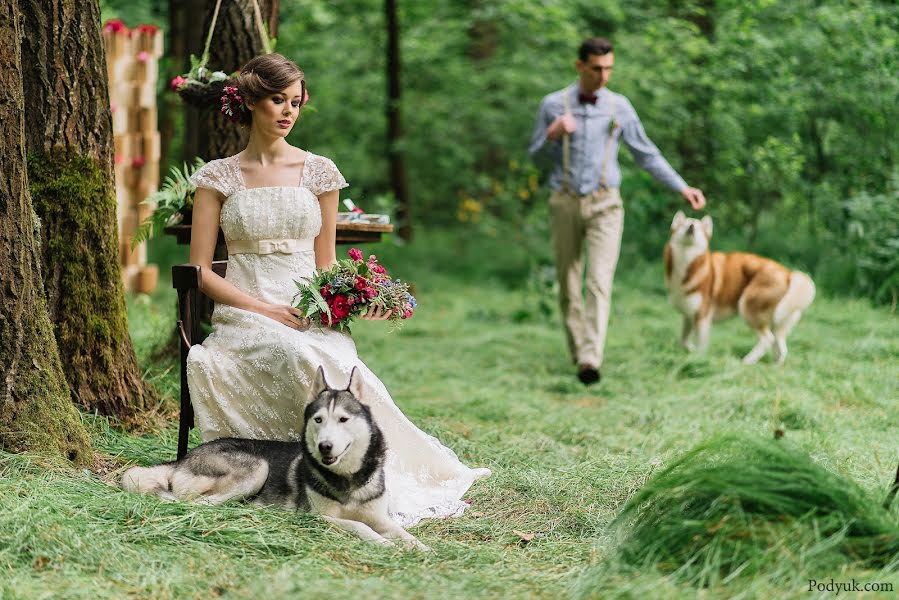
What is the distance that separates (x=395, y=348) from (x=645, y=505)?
5.09 m

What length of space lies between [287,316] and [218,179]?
0.72 meters

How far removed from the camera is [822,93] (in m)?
11.7

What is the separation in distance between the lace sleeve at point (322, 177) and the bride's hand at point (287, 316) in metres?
0.58

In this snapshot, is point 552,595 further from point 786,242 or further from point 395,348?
point 786,242

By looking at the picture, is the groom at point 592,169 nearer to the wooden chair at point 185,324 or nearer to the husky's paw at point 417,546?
the wooden chair at point 185,324

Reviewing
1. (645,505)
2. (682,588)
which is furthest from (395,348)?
(682,588)

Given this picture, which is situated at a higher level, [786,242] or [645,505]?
[645,505]

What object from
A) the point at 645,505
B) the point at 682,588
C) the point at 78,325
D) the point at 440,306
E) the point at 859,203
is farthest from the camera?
the point at 440,306

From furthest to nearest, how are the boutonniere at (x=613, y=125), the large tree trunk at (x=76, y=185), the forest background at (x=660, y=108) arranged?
the forest background at (x=660, y=108) → the boutonniere at (x=613, y=125) → the large tree trunk at (x=76, y=185)

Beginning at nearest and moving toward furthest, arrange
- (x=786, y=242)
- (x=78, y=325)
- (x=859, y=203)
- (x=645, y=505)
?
(x=645, y=505)
(x=78, y=325)
(x=859, y=203)
(x=786, y=242)

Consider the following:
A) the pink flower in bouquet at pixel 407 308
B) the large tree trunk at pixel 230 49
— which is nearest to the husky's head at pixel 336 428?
the pink flower in bouquet at pixel 407 308

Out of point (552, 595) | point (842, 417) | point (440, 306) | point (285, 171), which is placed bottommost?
point (440, 306)

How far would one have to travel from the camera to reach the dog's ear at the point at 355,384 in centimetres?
409

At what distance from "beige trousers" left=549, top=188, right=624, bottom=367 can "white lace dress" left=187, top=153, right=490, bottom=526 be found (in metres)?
3.07
